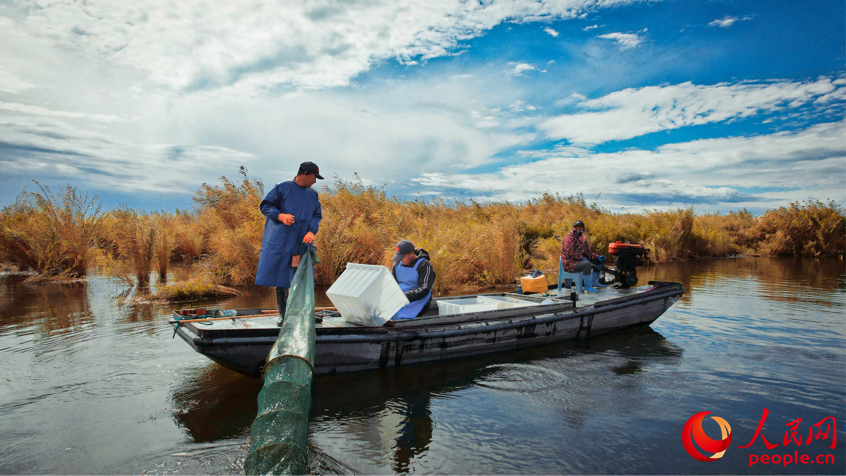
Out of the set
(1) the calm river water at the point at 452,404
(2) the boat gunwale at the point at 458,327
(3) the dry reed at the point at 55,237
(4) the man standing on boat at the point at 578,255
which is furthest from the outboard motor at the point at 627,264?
(3) the dry reed at the point at 55,237

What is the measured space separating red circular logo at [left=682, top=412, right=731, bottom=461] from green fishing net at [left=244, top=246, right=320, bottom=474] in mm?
3523

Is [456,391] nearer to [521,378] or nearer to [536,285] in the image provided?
[521,378]

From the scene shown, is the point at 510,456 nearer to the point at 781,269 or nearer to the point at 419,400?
the point at 419,400

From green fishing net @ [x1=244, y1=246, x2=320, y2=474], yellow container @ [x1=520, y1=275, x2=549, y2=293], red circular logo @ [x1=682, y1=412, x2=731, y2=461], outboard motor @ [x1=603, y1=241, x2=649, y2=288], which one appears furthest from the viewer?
outboard motor @ [x1=603, y1=241, x2=649, y2=288]

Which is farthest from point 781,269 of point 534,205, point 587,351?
point 587,351

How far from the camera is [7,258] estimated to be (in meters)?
15.6

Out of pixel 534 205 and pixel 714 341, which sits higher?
pixel 534 205

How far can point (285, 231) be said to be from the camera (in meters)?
5.30

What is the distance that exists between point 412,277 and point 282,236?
196 cm

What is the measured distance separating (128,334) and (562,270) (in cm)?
827

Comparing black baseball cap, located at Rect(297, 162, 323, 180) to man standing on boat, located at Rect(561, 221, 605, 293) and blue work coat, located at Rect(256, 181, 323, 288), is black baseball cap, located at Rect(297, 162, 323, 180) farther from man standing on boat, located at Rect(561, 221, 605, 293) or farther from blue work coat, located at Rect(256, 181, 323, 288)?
man standing on boat, located at Rect(561, 221, 605, 293)

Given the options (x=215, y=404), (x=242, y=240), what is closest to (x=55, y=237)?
(x=242, y=240)

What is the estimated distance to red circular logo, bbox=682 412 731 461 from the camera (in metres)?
4.09

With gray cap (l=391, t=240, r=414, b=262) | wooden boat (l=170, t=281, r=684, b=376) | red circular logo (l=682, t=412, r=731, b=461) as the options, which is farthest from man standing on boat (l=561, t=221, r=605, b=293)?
red circular logo (l=682, t=412, r=731, b=461)
